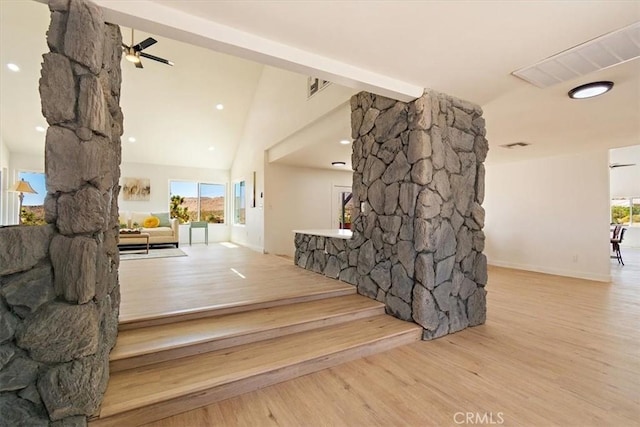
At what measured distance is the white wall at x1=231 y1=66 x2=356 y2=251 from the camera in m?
4.88

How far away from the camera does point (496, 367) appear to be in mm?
2291

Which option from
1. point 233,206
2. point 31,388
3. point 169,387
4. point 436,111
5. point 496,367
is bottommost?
point 496,367

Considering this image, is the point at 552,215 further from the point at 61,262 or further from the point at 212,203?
the point at 212,203

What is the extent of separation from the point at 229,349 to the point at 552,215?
6.65 metres

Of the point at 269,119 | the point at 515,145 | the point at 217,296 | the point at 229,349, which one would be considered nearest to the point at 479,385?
the point at 229,349

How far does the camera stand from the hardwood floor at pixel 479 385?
1.74 m

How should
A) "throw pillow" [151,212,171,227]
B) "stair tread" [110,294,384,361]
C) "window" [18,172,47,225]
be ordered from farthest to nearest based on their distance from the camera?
"throw pillow" [151,212,171,227], "window" [18,172,47,225], "stair tread" [110,294,384,361]

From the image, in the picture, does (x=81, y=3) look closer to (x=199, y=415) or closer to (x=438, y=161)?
(x=199, y=415)

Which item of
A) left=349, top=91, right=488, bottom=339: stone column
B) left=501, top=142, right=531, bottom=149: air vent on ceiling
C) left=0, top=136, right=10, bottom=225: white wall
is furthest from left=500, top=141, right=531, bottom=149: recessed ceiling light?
left=0, top=136, right=10, bottom=225: white wall

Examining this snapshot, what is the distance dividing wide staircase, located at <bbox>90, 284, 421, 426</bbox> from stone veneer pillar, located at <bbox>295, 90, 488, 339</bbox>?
0.34 meters

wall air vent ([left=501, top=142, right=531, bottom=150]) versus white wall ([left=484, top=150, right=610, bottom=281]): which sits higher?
wall air vent ([left=501, top=142, right=531, bottom=150])

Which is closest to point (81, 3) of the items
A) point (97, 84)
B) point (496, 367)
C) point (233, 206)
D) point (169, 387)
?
point (97, 84)

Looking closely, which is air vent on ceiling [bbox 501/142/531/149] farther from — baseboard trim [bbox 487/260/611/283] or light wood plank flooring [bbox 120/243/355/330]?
light wood plank flooring [bbox 120/243/355/330]

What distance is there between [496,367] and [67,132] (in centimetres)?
322
